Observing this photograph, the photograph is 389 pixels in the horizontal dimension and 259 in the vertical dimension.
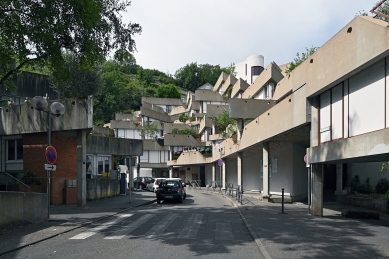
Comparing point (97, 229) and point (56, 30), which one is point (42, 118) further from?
point (97, 229)

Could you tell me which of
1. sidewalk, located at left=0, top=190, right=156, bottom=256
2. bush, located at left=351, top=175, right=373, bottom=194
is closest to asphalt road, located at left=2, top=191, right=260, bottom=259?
sidewalk, located at left=0, top=190, right=156, bottom=256

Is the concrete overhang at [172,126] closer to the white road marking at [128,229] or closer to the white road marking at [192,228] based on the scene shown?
the white road marking at [192,228]

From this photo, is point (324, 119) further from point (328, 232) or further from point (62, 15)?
point (62, 15)

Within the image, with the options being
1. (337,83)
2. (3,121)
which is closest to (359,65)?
(337,83)

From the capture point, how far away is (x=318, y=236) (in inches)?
459

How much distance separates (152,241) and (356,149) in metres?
7.18

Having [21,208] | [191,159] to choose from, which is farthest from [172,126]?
[21,208]

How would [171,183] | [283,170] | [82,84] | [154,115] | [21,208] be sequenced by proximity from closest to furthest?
1. [21,208]
2. [171,183]
3. [283,170]
4. [82,84]
5. [154,115]

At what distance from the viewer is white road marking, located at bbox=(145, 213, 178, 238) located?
12.4 meters

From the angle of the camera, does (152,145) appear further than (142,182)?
Yes

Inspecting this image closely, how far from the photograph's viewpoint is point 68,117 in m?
21.6

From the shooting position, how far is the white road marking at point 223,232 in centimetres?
1194

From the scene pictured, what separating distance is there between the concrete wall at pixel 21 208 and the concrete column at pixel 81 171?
625 centimetres

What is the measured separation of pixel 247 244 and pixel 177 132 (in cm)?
5913
